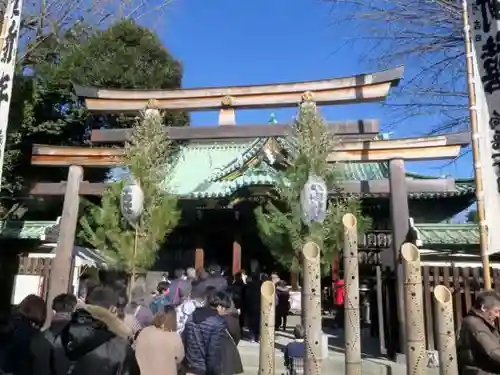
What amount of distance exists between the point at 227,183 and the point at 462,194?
24.1 feet

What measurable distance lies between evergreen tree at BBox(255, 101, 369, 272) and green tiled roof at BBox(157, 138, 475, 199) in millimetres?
1207

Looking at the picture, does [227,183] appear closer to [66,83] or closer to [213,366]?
[66,83]

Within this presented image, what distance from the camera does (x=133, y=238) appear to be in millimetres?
9977

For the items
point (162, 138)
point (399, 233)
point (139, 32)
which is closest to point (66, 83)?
point (139, 32)

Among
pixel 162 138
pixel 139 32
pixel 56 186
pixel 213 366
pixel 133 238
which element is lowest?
pixel 213 366

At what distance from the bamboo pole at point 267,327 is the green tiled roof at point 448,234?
781 cm

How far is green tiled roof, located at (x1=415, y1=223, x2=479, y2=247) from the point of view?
1121cm

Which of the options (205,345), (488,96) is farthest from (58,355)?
(488,96)

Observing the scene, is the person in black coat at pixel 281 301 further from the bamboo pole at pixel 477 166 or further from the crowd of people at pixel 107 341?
the crowd of people at pixel 107 341

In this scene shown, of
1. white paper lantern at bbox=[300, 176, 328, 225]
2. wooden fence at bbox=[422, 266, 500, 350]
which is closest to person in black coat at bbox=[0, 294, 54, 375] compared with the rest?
white paper lantern at bbox=[300, 176, 328, 225]

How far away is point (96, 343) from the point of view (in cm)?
323

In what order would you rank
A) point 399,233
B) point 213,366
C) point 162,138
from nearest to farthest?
1. point 213,366
2. point 399,233
3. point 162,138

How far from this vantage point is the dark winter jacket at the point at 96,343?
10.5 ft

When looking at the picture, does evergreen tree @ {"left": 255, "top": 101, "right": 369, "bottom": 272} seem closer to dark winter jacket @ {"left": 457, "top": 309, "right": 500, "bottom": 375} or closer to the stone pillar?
the stone pillar
